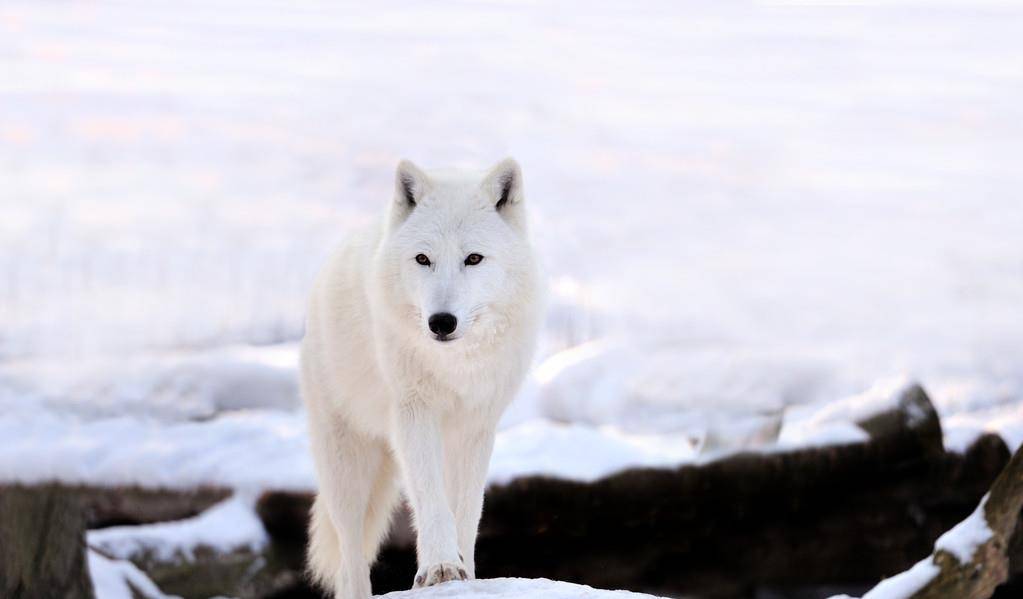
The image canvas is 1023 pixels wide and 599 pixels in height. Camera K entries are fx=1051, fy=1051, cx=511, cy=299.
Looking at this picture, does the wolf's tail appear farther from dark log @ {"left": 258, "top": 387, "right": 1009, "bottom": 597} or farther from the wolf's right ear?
dark log @ {"left": 258, "top": 387, "right": 1009, "bottom": 597}

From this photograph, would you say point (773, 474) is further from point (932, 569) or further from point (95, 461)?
point (95, 461)

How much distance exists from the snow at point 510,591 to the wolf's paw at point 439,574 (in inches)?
6.4

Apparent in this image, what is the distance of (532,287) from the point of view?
3.71 meters

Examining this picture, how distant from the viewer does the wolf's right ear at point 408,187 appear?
364cm

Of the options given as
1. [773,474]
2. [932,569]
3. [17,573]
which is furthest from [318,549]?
[773,474]

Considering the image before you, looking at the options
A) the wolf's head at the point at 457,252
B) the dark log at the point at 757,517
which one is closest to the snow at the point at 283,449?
the dark log at the point at 757,517

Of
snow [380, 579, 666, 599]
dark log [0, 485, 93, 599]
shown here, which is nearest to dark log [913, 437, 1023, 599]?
snow [380, 579, 666, 599]

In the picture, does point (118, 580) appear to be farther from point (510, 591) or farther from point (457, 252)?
point (510, 591)

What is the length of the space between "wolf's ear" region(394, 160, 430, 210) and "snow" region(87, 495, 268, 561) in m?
3.77

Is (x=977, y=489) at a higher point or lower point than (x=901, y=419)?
lower

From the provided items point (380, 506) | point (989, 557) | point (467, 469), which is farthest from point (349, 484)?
point (989, 557)

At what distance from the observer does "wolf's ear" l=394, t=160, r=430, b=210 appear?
363 cm

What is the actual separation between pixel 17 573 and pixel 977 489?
6477 millimetres

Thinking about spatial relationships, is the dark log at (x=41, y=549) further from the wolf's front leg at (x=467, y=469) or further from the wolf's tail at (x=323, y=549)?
the wolf's front leg at (x=467, y=469)
